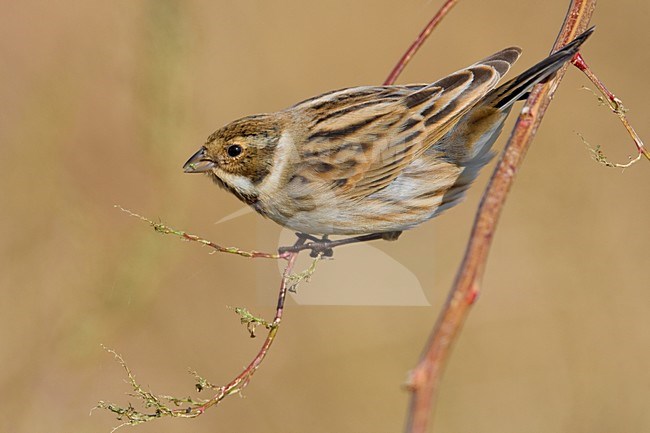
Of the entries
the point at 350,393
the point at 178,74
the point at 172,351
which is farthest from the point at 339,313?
the point at 178,74

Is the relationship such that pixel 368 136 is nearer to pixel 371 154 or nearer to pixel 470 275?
pixel 371 154

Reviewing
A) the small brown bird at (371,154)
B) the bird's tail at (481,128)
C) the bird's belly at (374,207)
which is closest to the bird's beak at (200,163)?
the small brown bird at (371,154)

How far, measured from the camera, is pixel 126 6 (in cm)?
562

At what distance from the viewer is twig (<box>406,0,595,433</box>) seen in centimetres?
109

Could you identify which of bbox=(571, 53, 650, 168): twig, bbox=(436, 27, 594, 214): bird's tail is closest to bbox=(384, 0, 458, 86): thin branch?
bbox=(436, 27, 594, 214): bird's tail

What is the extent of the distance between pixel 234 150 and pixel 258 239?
1.24 m

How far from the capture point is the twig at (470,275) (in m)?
1.09

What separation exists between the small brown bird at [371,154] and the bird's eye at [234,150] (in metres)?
0.02

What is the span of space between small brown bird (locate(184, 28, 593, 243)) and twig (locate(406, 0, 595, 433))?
97 cm

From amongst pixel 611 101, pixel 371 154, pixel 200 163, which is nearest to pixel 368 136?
pixel 371 154

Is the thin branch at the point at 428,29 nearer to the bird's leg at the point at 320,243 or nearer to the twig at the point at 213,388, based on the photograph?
the bird's leg at the point at 320,243

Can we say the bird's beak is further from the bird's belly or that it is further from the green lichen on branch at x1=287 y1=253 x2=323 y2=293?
the green lichen on branch at x1=287 y1=253 x2=323 y2=293

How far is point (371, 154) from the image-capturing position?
3.11 metres

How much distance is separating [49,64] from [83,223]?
1.47 m
